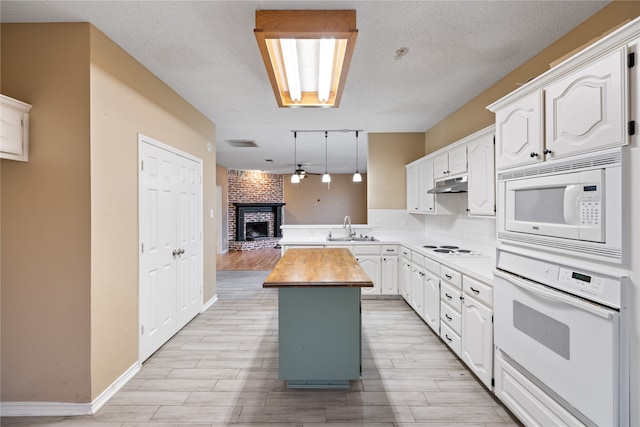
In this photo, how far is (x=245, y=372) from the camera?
2.43m

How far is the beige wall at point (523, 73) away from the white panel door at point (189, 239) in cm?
331

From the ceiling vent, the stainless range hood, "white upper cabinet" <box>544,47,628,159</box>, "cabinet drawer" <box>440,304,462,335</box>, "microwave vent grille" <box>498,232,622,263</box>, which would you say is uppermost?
the ceiling vent

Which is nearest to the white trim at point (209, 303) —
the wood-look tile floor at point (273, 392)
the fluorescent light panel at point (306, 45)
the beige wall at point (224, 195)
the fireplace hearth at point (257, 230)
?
the wood-look tile floor at point (273, 392)

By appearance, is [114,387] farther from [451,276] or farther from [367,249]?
[367,249]

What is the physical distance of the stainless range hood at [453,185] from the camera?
3.03 metres

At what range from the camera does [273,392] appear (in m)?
2.17

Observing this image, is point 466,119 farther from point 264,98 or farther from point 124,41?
point 124,41

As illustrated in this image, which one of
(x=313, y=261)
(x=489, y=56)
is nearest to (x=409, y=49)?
(x=489, y=56)

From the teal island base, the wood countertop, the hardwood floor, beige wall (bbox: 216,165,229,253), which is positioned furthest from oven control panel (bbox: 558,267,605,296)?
beige wall (bbox: 216,165,229,253)

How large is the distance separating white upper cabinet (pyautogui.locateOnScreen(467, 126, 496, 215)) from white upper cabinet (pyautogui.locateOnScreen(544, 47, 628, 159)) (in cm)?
103

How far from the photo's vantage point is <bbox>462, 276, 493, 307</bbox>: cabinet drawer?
2.07m

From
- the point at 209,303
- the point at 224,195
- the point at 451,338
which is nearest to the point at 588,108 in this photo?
the point at 451,338

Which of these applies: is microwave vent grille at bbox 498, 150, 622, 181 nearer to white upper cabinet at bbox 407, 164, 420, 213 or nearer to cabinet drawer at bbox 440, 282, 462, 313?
cabinet drawer at bbox 440, 282, 462, 313

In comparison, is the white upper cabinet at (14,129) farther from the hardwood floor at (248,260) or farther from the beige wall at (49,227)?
the hardwood floor at (248,260)
